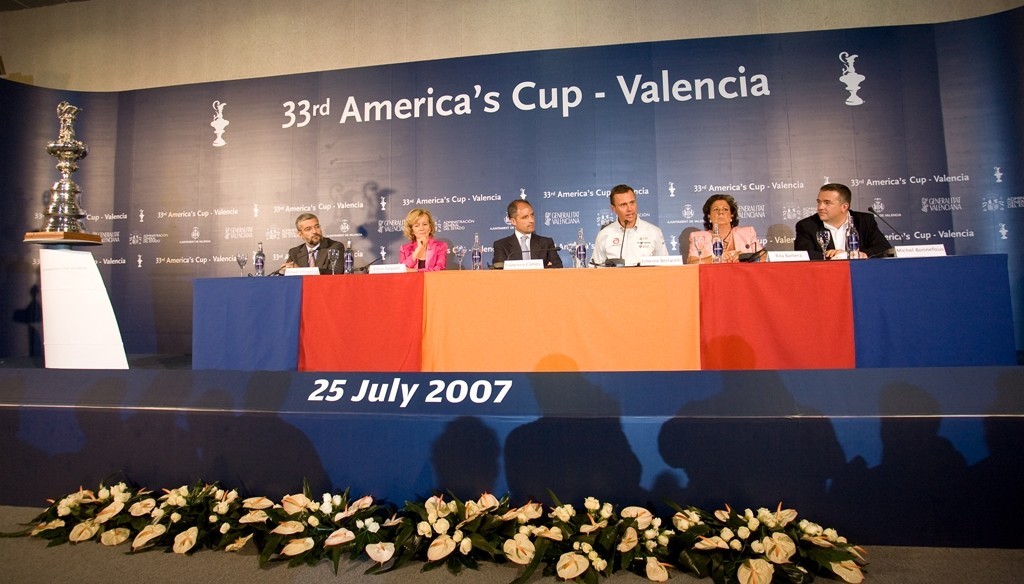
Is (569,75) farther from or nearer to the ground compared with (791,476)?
farther from the ground

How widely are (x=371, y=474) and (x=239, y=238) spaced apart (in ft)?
16.0

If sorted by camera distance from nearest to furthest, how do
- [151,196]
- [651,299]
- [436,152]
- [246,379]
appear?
[246,379], [651,299], [436,152], [151,196]

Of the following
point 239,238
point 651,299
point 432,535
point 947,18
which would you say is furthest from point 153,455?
point 947,18

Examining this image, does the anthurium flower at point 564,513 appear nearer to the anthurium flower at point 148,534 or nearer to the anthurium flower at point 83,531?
the anthurium flower at point 148,534

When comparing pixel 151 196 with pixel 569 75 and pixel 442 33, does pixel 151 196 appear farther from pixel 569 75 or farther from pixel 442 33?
pixel 569 75

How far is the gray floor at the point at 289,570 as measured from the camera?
110cm

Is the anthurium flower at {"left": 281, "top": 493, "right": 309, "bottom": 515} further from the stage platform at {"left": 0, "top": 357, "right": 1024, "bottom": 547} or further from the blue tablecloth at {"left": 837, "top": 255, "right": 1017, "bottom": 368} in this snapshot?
the blue tablecloth at {"left": 837, "top": 255, "right": 1017, "bottom": 368}

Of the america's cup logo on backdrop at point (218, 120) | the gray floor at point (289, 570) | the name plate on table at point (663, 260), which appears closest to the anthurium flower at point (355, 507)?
the gray floor at point (289, 570)

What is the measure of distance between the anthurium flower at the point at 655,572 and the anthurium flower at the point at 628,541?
5 centimetres

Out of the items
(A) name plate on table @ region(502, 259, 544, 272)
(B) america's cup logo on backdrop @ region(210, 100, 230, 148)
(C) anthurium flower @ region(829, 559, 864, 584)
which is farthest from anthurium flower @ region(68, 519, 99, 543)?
(B) america's cup logo on backdrop @ region(210, 100, 230, 148)

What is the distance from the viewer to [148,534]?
1227mm

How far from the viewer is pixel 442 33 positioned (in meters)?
5.31

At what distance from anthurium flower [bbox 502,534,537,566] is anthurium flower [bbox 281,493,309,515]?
486 mm

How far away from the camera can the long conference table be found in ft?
7.26
